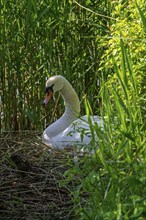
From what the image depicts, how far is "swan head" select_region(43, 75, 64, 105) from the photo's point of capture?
212 inches

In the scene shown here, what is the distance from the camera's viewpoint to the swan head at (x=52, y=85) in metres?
5.39

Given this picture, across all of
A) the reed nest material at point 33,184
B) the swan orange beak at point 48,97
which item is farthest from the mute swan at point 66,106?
the reed nest material at point 33,184

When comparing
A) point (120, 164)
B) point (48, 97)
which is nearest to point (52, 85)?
point (48, 97)

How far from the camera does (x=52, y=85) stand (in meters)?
5.41

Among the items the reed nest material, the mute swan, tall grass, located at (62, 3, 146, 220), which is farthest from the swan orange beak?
tall grass, located at (62, 3, 146, 220)

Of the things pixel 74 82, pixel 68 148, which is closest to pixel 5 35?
pixel 74 82

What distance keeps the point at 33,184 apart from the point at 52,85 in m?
1.22

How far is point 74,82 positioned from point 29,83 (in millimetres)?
352

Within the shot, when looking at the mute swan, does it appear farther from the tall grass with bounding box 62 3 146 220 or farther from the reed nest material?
the tall grass with bounding box 62 3 146 220

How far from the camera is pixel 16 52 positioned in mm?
5766

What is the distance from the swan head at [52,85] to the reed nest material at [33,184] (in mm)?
470

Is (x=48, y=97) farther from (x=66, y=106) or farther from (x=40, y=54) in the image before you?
(x=40, y=54)

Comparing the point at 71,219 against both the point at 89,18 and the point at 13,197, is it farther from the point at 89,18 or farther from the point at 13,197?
the point at 89,18

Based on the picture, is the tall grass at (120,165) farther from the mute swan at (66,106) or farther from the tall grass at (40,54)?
A: the tall grass at (40,54)
